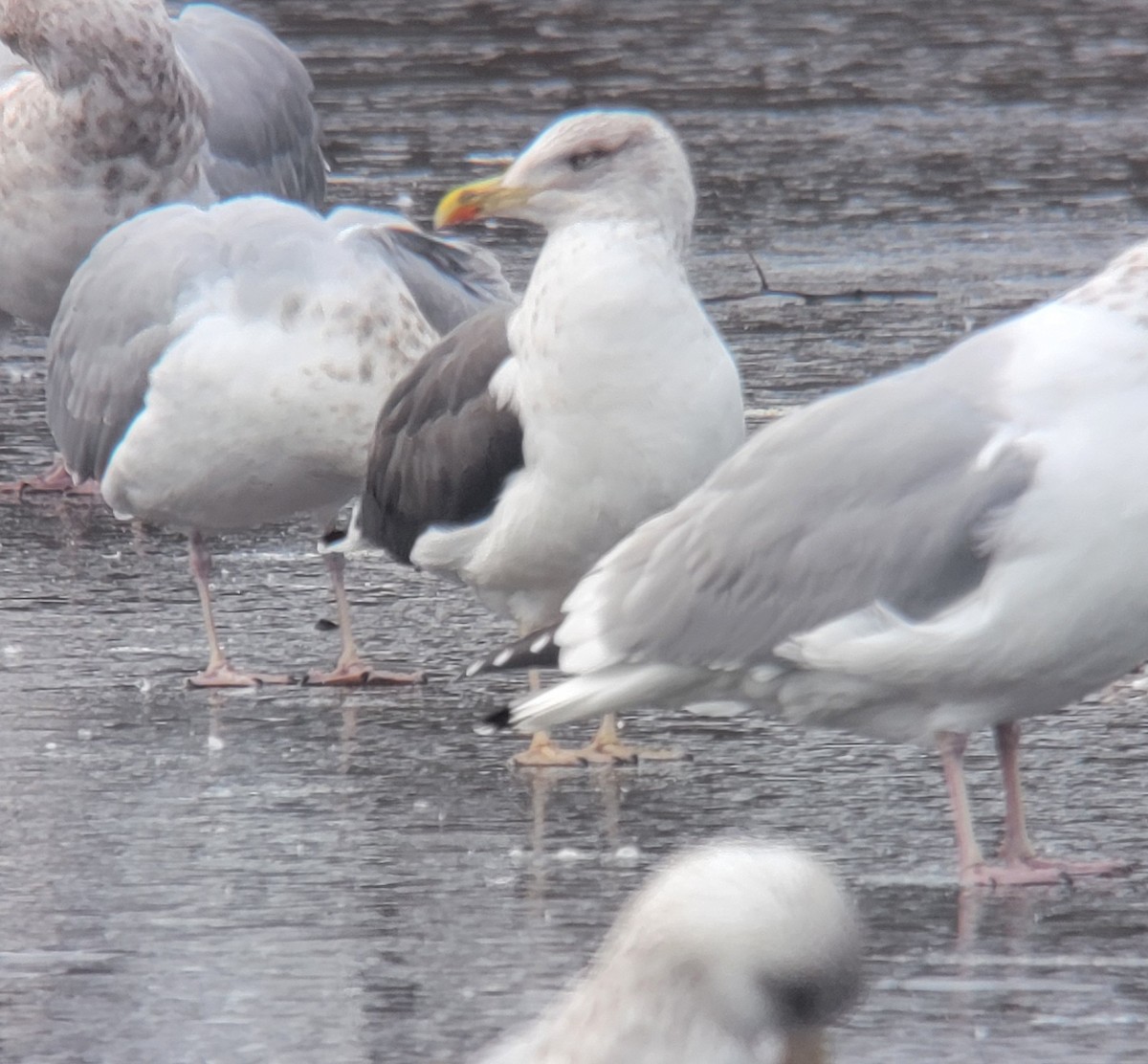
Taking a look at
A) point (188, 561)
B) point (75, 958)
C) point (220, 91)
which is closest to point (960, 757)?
point (75, 958)

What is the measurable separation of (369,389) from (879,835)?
2047 millimetres

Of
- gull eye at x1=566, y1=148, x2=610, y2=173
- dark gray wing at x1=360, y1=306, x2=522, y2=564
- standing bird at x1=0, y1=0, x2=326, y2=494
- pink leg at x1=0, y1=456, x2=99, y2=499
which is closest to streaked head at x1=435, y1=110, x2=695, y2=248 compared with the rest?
gull eye at x1=566, y1=148, x2=610, y2=173

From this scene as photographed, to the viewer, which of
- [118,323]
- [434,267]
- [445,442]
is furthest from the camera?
[434,267]

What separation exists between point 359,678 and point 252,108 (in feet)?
13.3

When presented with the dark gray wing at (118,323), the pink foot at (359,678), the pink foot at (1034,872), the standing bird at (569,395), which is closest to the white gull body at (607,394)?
the standing bird at (569,395)

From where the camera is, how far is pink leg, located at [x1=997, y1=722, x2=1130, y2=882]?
529cm

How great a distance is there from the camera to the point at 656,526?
5.57 meters

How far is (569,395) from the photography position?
19.7ft

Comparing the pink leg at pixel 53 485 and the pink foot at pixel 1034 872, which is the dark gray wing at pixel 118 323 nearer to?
the pink leg at pixel 53 485

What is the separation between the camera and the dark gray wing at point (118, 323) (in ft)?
23.8

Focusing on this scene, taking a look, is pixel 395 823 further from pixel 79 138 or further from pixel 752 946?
pixel 79 138

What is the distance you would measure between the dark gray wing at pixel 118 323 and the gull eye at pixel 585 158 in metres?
1.31

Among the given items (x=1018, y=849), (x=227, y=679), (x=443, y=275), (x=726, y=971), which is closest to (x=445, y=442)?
(x=227, y=679)

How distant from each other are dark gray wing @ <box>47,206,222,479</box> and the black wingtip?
1.83 m
